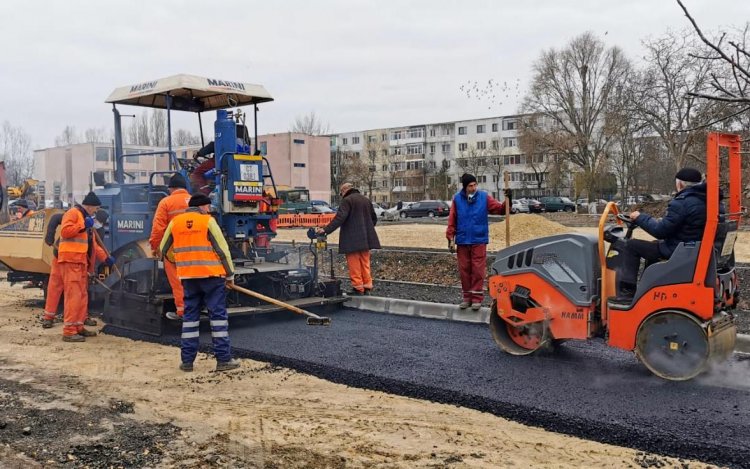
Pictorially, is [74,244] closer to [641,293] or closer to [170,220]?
[170,220]

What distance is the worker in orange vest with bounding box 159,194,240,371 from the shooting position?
5895 mm

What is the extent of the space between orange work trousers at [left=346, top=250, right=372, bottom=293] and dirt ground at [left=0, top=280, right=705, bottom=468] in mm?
3155

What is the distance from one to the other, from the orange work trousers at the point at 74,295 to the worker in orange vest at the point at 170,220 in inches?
38.4

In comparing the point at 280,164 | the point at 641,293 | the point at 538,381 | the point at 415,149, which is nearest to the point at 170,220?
the point at 538,381

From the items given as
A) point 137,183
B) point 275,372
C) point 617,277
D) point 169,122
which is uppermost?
point 169,122

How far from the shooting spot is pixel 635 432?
3949 millimetres

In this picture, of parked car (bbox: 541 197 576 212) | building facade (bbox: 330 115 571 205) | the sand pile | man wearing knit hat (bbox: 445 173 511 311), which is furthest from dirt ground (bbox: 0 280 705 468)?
building facade (bbox: 330 115 571 205)

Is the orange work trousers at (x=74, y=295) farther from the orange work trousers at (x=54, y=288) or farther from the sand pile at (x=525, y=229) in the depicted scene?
the sand pile at (x=525, y=229)

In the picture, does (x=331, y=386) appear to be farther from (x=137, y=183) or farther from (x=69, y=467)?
(x=137, y=183)

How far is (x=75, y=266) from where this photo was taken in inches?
293

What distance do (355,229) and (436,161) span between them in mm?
75300

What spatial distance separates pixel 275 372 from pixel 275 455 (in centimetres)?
195

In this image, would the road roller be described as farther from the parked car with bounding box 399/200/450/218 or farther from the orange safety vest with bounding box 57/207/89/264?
the parked car with bounding box 399/200/450/218

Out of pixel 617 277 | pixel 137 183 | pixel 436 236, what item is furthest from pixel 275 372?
pixel 436 236
